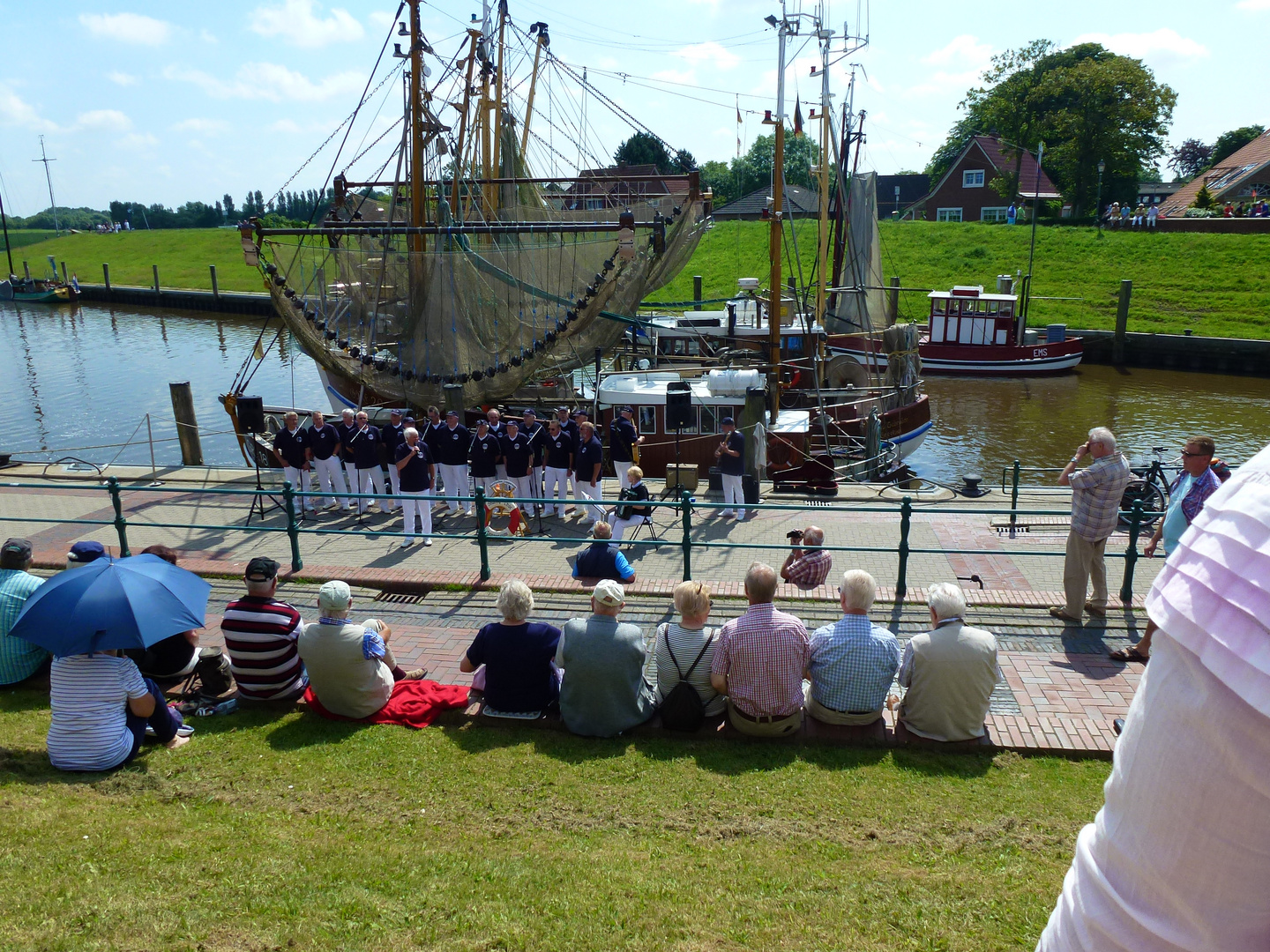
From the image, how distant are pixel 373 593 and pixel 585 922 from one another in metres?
5.92

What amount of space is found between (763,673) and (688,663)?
503 millimetres

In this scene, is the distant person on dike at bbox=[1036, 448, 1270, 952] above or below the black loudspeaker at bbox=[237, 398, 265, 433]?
above

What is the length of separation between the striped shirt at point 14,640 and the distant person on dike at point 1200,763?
7.33 m

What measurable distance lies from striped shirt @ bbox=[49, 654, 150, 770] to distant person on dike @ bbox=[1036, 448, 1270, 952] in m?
5.67

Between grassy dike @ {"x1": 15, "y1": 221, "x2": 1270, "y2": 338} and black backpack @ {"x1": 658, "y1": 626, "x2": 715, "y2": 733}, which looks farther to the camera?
grassy dike @ {"x1": 15, "y1": 221, "x2": 1270, "y2": 338}

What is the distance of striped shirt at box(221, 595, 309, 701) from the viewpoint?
6191 millimetres

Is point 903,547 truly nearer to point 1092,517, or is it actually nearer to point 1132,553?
point 1092,517

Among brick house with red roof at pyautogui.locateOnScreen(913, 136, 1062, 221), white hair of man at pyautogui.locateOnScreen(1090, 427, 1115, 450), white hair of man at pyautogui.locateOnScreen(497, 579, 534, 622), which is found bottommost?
white hair of man at pyautogui.locateOnScreen(497, 579, 534, 622)

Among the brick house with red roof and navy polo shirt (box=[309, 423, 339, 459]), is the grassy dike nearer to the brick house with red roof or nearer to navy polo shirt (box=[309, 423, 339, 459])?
the brick house with red roof

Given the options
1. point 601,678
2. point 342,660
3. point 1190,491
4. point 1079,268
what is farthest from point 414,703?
point 1079,268

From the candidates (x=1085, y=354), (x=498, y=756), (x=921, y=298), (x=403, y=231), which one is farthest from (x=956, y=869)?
(x=921, y=298)

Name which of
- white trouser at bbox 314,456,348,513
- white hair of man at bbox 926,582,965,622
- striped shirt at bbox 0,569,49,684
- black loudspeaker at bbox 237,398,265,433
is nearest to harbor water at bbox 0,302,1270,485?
black loudspeaker at bbox 237,398,265,433

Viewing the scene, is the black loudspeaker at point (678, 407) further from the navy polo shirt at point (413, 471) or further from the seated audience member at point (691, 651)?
the seated audience member at point (691, 651)

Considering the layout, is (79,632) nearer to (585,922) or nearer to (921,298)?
(585,922)
